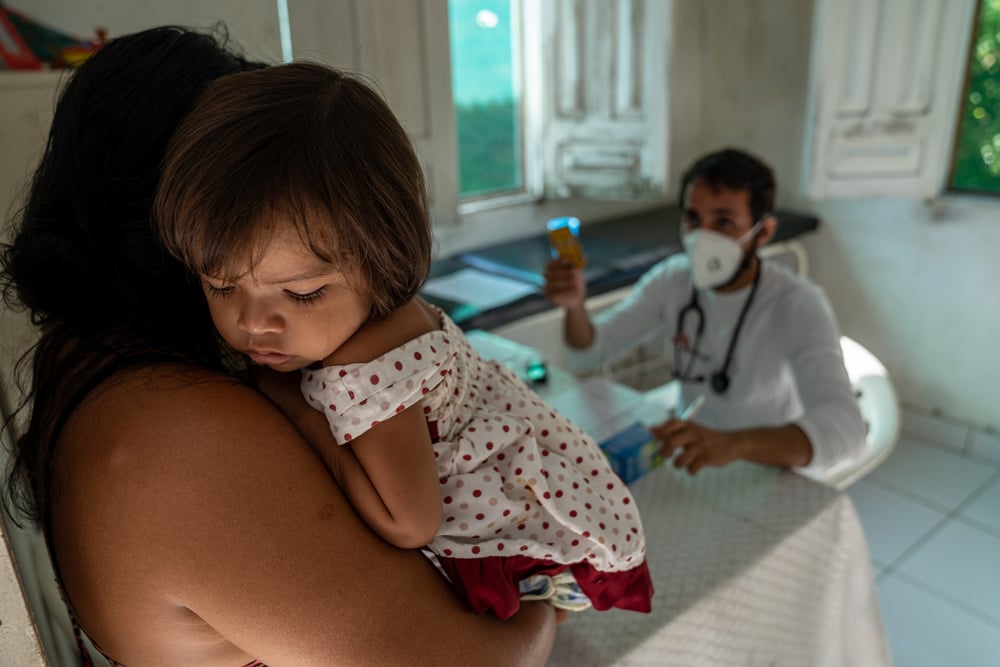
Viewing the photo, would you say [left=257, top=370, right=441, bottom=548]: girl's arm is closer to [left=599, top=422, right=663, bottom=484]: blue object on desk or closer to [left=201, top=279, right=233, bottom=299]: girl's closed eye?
[left=201, top=279, right=233, bottom=299]: girl's closed eye

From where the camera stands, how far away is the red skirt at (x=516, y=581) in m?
0.79

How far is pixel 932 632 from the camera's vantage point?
86.4 inches

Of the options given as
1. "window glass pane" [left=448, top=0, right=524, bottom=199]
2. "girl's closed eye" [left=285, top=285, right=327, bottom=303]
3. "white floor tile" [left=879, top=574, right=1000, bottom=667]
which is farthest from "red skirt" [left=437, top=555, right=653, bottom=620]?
"window glass pane" [left=448, top=0, right=524, bottom=199]

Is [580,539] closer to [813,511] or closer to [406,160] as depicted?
[406,160]

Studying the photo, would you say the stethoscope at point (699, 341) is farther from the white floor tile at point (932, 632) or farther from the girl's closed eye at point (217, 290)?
the girl's closed eye at point (217, 290)

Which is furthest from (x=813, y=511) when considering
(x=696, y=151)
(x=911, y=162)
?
(x=696, y=151)

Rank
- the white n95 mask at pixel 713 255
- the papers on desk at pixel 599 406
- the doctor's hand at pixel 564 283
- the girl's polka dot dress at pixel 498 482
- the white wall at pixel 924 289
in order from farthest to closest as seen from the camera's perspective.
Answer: the white wall at pixel 924 289, the doctor's hand at pixel 564 283, the white n95 mask at pixel 713 255, the papers on desk at pixel 599 406, the girl's polka dot dress at pixel 498 482

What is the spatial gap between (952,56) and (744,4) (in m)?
0.95

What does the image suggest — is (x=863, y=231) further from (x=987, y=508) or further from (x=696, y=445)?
(x=696, y=445)

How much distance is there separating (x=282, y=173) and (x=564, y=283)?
4.51 feet

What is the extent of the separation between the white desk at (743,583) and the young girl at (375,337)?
15 cm

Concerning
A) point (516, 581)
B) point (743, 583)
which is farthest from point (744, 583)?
point (516, 581)

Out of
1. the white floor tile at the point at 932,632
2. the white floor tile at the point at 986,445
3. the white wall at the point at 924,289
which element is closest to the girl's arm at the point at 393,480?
the white floor tile at the point at 932,632

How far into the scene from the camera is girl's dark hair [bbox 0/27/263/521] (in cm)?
69
